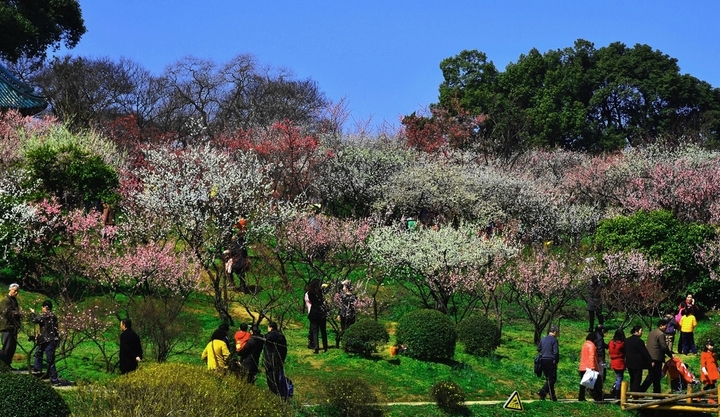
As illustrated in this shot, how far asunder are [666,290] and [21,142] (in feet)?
73.7

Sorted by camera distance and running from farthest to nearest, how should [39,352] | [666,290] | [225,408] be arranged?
[666,290]
[39,352]
[225,408]

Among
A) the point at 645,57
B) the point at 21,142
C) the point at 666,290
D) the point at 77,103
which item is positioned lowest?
the point at 666,290

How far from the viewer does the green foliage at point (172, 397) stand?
11.4m

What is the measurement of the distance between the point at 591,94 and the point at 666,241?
104 ft

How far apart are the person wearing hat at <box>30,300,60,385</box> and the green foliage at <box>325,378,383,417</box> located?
4.54 m

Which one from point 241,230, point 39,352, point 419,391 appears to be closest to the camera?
point 39,352

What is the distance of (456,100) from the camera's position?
5475 cm

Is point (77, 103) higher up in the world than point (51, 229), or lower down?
higher up

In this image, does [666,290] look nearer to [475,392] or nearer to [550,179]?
[475,392]

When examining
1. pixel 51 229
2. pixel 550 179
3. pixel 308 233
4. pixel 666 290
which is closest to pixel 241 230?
pixel 308 233

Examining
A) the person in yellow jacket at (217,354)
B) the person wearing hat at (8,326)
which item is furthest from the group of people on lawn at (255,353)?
the person wearing hat at (8,326)

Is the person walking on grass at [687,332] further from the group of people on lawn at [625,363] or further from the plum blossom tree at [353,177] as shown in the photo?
the plum blossom tree at [353,177]

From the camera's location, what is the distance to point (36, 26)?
156 feet

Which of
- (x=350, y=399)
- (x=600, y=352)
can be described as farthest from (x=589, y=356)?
(x=350, y=399)
